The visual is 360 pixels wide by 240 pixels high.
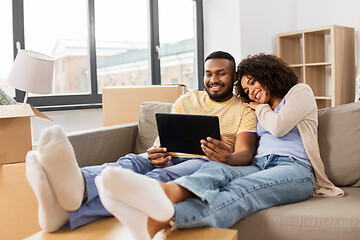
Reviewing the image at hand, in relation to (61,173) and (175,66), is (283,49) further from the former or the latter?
Answer: (61,173)

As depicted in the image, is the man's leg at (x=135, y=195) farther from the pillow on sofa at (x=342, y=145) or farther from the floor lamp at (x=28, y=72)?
the floor lamp at (x=28, y=72)

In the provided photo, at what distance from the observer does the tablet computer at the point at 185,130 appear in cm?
159

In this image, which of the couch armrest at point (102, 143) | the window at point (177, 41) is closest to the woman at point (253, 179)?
the couch armrest at point (102, 143)

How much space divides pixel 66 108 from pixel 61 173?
1985mm

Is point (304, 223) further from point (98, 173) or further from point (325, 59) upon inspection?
point (325, 59)

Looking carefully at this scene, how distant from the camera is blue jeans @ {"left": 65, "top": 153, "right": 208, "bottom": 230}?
4.16 feet

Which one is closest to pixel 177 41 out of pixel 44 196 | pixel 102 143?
pixel 102 143

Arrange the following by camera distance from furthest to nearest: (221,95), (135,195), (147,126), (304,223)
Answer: (147,126)
(221,95)
(304,223)
(135,195)

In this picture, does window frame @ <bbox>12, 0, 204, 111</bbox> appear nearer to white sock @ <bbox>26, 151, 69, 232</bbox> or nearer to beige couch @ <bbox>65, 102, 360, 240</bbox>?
beige couch @ <bbox>65, 102, 360, 240</bbox>

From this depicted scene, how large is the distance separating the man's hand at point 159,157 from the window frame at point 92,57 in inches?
60.4

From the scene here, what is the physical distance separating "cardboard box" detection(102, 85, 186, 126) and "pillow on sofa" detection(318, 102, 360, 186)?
1126mm

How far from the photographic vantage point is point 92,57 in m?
3.39

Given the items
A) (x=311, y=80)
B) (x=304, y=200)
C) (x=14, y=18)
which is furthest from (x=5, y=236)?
(x=311, y=80)

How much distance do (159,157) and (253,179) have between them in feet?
1.50
